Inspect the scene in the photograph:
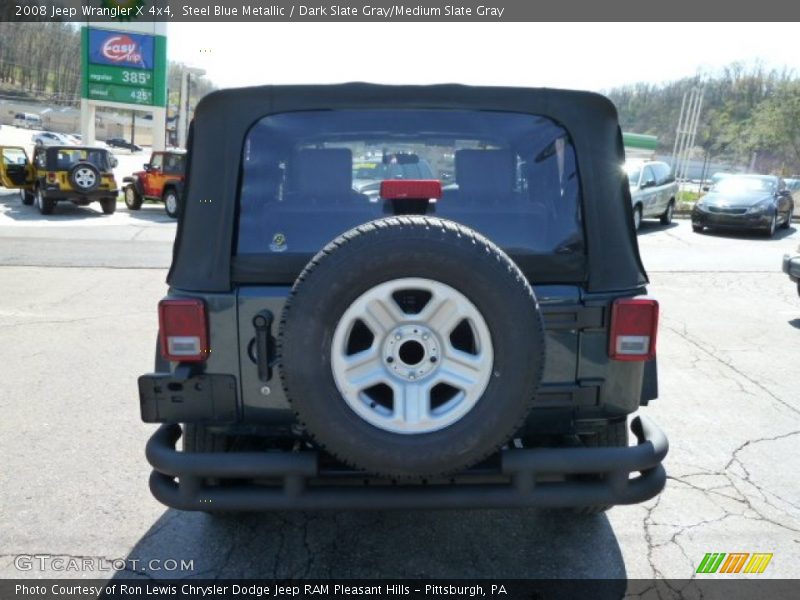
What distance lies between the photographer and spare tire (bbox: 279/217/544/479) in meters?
2.08

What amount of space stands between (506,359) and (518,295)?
22 cm

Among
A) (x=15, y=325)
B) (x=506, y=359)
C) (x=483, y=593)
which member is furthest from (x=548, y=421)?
(x=15, y=325)

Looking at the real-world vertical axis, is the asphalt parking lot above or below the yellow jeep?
below

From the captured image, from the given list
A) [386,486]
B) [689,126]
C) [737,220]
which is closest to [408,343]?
[386,486]

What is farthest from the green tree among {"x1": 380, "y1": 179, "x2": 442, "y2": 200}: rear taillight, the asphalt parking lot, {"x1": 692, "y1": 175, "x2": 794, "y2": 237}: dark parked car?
{"x1": 380, "y1": 179, "x2": 442, "y2": 200}: rear taillight

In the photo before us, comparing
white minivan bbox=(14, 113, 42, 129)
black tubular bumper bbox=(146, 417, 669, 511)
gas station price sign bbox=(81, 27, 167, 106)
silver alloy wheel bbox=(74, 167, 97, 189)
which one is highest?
white minivan bbox=(14, 113, 42, 129)

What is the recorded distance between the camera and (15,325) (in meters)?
6.55

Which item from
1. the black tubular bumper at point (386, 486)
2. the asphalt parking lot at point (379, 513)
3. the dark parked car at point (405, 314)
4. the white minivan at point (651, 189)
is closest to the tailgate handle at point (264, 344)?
the dark parked car at point (405, 314)

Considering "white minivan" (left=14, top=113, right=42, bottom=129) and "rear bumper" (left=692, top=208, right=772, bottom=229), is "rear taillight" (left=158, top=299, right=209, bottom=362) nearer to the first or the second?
"rear bumper" (left=692, top=208, right=772, bottom=229)

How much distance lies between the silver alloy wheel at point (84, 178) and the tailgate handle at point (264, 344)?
15.9 m

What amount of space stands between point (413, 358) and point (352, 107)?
101 centimetres

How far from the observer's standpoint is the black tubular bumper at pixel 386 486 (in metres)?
2.30

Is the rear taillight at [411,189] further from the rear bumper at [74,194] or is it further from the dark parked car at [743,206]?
the rear bumper at [74,194]

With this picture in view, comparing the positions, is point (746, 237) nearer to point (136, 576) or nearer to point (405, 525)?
point (405, 525)
